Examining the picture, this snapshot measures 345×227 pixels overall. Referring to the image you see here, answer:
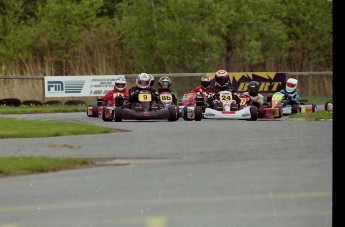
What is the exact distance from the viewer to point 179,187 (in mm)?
8820

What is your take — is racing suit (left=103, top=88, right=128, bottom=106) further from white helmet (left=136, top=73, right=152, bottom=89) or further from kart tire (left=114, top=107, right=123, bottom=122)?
kart tire (left=114, top=107, right=123, bottom=122)

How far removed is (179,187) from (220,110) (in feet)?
66.2

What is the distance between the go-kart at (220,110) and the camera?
27578 millimetres

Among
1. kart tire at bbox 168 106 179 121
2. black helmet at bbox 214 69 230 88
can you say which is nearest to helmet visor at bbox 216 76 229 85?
black helmet at bbox 214 69 230 88

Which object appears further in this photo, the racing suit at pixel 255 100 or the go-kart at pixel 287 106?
the go-kart at pixel 287 106

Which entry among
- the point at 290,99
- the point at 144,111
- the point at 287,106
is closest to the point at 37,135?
the point at 144,111

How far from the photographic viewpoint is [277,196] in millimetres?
7625

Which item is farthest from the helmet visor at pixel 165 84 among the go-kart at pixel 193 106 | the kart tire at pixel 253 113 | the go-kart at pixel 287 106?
the go-kart at pixel 287 106

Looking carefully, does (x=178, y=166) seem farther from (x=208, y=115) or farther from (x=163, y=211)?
(x=208, y=115)

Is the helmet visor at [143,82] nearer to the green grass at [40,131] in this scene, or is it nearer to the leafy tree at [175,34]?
the green grass at [40,131]

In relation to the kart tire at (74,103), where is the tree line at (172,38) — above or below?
above

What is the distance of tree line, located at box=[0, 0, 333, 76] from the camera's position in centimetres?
4500

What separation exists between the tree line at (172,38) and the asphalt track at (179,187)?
90.6 feet

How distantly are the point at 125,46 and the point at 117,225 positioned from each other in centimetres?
4426
